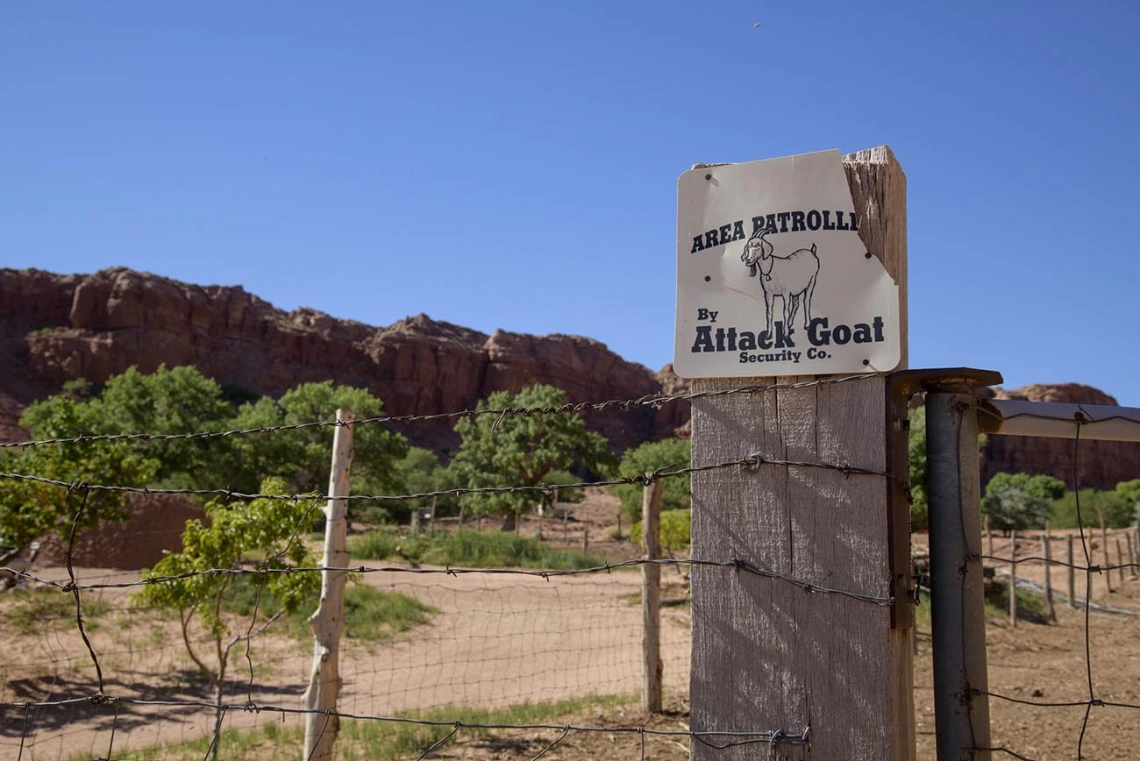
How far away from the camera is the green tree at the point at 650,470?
117 feet

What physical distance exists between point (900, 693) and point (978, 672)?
19 cm

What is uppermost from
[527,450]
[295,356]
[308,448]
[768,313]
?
[295,356]

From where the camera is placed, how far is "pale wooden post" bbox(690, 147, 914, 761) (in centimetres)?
190

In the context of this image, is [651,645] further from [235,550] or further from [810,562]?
[810,562]

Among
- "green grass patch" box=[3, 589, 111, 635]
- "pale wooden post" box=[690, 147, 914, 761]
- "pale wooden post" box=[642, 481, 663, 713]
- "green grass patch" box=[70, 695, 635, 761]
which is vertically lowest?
"green grass patch" box=[70, 695, 635, 761]

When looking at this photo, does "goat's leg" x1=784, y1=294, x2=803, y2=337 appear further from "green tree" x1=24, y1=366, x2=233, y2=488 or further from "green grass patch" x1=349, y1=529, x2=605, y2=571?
"green tree" x1=24, y1=366, x2=233, y2=488

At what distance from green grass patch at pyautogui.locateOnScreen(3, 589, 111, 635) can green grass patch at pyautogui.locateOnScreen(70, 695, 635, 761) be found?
17.5ft

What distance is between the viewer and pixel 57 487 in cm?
1011

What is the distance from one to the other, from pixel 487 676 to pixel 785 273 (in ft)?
34.8

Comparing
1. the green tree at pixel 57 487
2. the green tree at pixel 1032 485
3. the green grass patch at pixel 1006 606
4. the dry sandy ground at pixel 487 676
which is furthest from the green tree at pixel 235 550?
the green tree at pixel 1032 485

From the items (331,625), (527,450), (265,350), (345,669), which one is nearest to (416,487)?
(527,450)

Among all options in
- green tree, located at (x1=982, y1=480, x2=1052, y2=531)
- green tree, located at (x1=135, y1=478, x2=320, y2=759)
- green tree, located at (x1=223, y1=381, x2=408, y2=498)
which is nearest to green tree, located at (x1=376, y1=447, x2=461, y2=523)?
green tree, located at (x1=223, y1=381, x2=408, y2=498)

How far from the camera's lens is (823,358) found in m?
2.01

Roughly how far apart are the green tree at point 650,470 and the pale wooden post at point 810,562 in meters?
25.4
